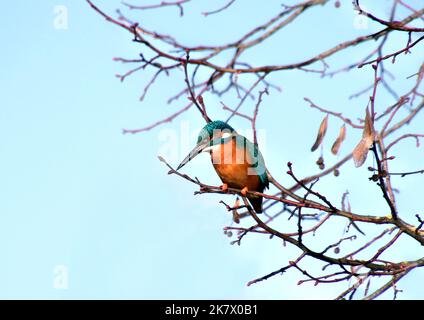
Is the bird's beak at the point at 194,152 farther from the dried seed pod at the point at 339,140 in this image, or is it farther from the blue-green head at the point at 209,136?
the dried seed pod at the point at 339,140

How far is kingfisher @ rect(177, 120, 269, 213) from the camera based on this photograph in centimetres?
360

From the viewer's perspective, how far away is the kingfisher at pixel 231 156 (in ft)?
11.8

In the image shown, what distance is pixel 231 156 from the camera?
12.0 feet

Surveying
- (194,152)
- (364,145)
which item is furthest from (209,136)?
(364,145)

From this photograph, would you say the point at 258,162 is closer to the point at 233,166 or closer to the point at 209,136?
the point at 233,166

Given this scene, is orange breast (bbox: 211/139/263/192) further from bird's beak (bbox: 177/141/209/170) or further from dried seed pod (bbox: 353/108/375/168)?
dried seed pod (bbox: 353/108/375/168)

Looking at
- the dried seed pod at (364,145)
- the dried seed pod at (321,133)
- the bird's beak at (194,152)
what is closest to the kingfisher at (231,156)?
the bird's beak at (194,152)

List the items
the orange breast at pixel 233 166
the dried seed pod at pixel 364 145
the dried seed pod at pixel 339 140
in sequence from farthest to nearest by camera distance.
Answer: the orange breast at pixel 233 166, the dried seed pod at pixel 339 140, the dried seed pod at pixel 364 145

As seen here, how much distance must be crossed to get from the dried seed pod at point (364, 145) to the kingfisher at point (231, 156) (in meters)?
1.39

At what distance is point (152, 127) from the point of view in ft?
12.0

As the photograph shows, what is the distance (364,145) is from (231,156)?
153 cm

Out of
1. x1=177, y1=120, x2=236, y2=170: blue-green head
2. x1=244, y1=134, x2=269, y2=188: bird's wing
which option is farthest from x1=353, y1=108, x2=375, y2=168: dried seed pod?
x1=177, y1=120, x2=236, y2=170: blue-green head
